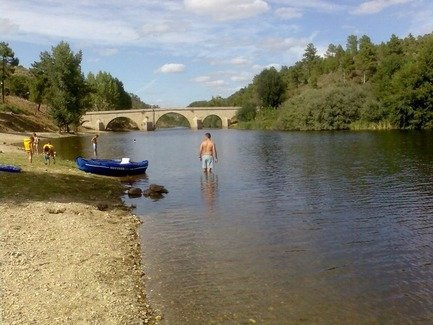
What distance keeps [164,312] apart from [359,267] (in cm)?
541

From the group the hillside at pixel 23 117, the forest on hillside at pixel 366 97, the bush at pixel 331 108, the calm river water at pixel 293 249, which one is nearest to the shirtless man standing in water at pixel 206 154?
the calm river water at pixel 293 249

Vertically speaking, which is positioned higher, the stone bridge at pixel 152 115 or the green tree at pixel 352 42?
the green tree at pixel 352 42

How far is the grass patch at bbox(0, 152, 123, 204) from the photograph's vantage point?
19906 mm

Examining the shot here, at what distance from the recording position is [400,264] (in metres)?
12.4

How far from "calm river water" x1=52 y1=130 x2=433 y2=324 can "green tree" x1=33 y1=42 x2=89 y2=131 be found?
2512 inches

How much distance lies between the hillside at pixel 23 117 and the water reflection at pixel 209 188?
5524cm

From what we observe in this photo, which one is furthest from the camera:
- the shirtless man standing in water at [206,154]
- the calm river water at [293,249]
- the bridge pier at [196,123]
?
the bridge pier at [196,123]

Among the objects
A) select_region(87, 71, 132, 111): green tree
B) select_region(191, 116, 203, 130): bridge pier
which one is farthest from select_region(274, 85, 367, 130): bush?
select_region(87, 71, 132, 111): green tree

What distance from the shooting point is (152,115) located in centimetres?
15425

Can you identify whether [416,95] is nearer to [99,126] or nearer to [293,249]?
[293,249]

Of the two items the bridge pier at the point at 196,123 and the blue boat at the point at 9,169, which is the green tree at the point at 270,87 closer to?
the bridge pier at the point at 196,123

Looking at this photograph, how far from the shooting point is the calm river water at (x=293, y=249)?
993 centimetres

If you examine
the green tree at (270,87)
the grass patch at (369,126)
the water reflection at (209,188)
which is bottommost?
the water reflection at (209,188)

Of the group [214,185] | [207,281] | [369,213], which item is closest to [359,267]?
[207,281]
